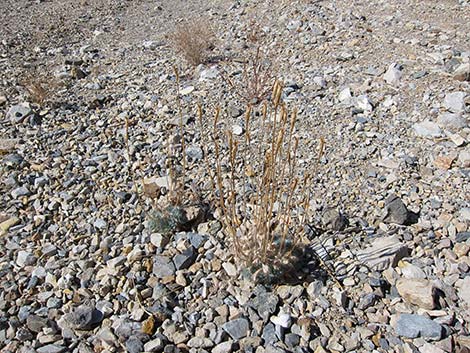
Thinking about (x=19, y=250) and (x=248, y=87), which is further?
(x=248, y=87)

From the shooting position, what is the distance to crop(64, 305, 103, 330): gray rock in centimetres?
242

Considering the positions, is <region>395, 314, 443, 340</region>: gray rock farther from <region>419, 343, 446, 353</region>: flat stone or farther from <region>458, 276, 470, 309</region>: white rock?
<region>458, 276, 470, 309</region>: white rock

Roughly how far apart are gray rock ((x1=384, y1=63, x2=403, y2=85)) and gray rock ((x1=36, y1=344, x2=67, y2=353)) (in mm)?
3464

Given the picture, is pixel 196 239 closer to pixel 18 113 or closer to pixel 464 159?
pixel 464 159

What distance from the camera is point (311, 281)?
262 cm

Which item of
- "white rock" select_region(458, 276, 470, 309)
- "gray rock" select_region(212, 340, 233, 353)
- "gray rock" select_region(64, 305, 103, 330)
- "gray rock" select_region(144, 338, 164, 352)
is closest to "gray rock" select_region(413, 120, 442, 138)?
"white rock" select_region(458, 276, 470, 309)

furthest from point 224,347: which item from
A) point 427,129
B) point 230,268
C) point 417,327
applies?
point 427,129

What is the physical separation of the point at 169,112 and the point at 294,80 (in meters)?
1.28

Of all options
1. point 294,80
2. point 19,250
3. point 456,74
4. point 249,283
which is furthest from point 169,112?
point 456,74

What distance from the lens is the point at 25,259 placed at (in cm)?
284

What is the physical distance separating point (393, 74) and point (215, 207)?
2.27 metres

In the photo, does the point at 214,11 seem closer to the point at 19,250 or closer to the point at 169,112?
the point at 169,112

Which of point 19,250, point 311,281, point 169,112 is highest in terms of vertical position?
point 19,250

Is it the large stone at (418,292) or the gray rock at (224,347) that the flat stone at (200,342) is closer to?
the gray rock at (224,347)
